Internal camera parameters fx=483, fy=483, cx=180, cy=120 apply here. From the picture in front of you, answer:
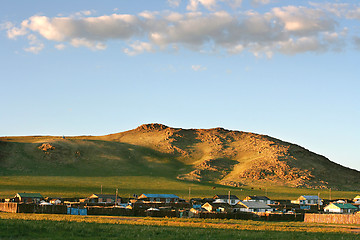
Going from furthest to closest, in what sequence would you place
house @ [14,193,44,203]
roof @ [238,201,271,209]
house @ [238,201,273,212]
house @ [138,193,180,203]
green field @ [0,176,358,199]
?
green field @ [0,176,358,199], house @ [138,193,180,203], house @ [14,193,44,203], roof @ [238,201,271,209], house @ [238,201,273,212]

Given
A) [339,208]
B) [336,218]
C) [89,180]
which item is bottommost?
[336,218]

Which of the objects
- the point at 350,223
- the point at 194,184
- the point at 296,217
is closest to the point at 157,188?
the point at 194,184

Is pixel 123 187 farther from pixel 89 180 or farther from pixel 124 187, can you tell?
pixel 89 180

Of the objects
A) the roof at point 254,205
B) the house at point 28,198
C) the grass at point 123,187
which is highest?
the grass at point 123,187

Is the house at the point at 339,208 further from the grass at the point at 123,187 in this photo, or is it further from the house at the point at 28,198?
the house at the point at 28,198

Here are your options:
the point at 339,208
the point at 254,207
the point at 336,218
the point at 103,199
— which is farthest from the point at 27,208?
the point at 339,208

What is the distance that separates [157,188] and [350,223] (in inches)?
3802

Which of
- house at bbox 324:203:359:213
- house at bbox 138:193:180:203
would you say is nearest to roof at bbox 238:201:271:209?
house at bbox 324:203:359:213

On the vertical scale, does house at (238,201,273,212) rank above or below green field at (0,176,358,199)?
below

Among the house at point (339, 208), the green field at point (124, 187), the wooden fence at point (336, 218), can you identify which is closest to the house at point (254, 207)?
the house at point (339, 208)

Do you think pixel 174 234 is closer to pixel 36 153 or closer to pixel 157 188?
pixel 157 188

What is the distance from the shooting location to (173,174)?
19462 cm

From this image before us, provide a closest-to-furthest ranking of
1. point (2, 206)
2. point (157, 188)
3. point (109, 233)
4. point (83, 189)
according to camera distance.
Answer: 1. point (109, 233)
2. point (2, 206)
3. point (83, 189)
4. point (157, 188)

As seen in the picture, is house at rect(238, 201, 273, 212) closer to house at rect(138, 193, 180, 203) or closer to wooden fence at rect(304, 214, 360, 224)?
house at rect(138, 193, 180, 203)
